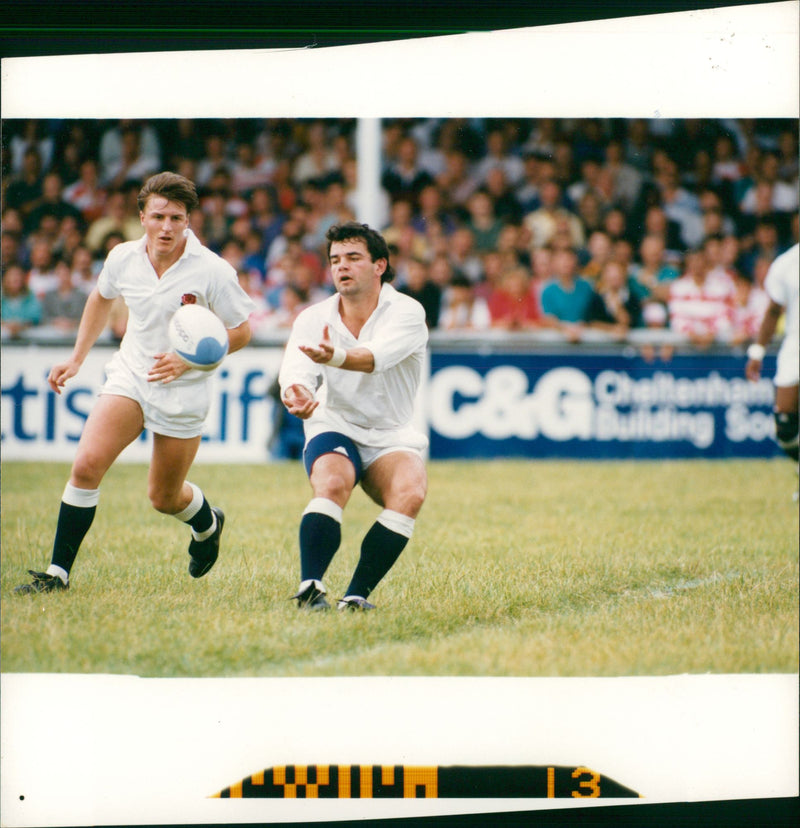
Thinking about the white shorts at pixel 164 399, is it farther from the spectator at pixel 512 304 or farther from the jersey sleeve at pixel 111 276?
the spectator at pixel 512 304

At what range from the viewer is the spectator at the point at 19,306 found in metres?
6.77

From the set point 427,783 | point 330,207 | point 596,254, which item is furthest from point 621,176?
point 427,783

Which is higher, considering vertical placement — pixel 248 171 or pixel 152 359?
pixel 248 171

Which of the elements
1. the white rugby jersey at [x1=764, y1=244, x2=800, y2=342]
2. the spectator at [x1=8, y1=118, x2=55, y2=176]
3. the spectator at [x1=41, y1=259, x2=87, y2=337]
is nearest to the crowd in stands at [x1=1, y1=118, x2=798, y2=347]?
the spectator at [x1=41, y1=259, x2=87, y2=337]

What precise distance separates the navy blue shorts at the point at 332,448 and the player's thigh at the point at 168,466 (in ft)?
1.69

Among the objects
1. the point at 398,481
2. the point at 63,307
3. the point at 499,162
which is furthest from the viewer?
the point at 63,307

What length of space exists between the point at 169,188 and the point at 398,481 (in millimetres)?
1405

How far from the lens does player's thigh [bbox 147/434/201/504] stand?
4.38 m

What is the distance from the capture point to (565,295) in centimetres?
782

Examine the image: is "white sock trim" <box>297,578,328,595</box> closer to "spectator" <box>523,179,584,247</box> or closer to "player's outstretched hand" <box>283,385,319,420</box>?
"player's outstretched hand" <box>283,385,319,420</box>

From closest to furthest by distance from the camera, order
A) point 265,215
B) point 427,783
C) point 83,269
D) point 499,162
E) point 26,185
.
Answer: point 427,783 → point 26,185 → point 83,269 → point 499,162 → point 265,215

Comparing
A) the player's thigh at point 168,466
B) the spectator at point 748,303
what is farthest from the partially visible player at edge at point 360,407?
the spectator at point 748,303

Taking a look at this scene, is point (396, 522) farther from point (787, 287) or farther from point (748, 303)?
point (748, 303)

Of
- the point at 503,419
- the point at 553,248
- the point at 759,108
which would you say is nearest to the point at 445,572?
the point at 759,108
